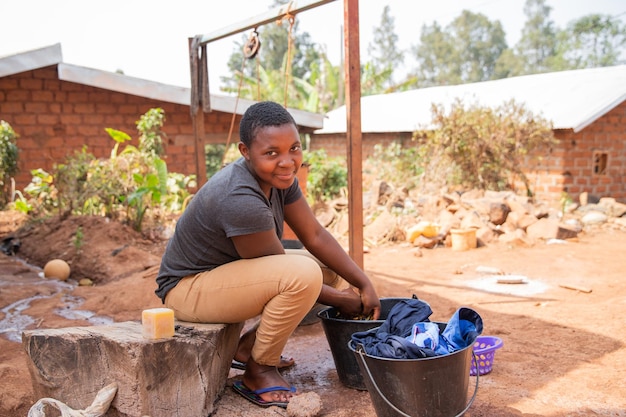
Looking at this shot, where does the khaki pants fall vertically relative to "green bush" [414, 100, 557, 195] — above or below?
below

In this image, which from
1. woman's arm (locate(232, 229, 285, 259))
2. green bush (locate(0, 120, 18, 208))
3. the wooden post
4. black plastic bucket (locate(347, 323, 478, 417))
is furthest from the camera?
green bush (locate(0, 120, 18, 208))

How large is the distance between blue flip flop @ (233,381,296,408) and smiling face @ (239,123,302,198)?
1005 millimetres

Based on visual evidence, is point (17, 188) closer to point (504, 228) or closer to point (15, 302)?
point (15, 302)

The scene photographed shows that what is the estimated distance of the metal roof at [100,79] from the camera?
905cm

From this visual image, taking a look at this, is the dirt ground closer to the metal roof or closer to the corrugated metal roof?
the metal roof

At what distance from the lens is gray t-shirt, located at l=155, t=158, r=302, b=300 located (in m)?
2.54

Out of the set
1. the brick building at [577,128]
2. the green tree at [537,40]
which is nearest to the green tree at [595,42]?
the green tree at [537,40]

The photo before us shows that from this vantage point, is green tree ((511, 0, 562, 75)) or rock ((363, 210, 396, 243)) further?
green tree ((511, 0, 562, 75))

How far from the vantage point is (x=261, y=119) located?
265 cm

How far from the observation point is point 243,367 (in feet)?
10.5

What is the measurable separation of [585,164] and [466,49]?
40197mm

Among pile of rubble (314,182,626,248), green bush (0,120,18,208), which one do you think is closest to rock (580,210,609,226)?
pile of rubble (314,182,626,248)

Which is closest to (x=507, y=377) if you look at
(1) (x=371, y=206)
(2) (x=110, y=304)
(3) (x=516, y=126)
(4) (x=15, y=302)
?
(2) (x=110, y=304)

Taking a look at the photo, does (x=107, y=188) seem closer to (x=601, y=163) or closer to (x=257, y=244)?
(x=257, y=244)
